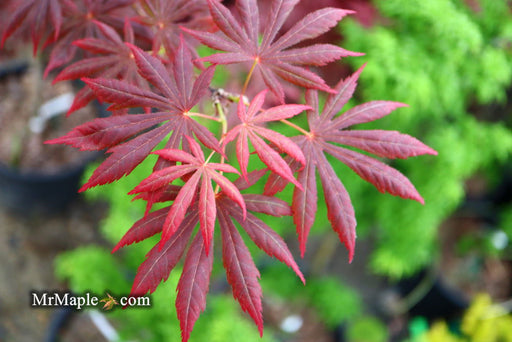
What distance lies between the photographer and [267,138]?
74 cm

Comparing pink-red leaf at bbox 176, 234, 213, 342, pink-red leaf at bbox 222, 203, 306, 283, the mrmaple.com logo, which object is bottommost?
the mrmaple.com logo

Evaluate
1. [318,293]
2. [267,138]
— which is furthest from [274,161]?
[318,293]

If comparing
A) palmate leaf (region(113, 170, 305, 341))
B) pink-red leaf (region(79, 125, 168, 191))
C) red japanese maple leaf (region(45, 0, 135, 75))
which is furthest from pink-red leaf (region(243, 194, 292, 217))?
red japanese maple leaf (region(45, 0, 135, 75))

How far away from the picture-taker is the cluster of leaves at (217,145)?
702mm

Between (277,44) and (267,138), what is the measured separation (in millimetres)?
216

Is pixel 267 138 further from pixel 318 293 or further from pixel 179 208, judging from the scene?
pixel 318 293

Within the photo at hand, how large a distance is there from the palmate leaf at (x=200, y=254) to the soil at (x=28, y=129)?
5.03ft

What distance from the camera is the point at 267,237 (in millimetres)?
751

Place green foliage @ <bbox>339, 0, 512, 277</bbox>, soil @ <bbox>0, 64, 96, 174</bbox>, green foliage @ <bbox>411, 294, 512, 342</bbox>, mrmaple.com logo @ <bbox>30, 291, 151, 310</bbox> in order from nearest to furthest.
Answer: mrmaple.com logo @ <bbox>30, 291, 151, 310</bbox> < green foliage @ <bbox>339, 0, 512, 277</bbox> < green foliage @ <bbox>411, 294, 512, 342</bbox> < soil @ <bbox>0, 64, 96, 174</bbox>

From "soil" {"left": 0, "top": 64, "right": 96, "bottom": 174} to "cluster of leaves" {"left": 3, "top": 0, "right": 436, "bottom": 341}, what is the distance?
1377 millimetres

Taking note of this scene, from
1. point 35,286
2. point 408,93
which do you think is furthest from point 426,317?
point 35,286

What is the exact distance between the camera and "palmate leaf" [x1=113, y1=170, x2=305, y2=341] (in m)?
0.70

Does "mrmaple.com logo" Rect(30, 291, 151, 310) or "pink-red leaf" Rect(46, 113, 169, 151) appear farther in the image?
"mrmaple.com logo" Rect(30, 291, 151, 310)

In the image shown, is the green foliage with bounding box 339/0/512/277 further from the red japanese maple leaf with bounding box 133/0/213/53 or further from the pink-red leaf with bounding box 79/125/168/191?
the pink-red leaf with bounding box 79/125/168/191
